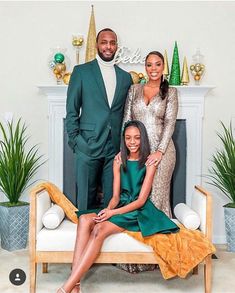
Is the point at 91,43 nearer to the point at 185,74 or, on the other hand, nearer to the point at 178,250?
the point at 185,74

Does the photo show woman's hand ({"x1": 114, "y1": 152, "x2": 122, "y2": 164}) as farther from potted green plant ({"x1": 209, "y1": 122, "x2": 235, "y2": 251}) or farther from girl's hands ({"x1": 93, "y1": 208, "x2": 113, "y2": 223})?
potted green plant ({"x1": 209, "y1": 122, "x2": 235, "y2": 251})

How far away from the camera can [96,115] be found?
3.23 meters

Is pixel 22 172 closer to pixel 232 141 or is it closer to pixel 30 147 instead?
pixel 30 147

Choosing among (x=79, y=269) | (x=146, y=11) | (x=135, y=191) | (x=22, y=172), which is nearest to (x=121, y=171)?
(x=135, y=191)

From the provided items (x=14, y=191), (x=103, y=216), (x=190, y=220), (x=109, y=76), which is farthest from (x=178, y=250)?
(x=14, y=191)

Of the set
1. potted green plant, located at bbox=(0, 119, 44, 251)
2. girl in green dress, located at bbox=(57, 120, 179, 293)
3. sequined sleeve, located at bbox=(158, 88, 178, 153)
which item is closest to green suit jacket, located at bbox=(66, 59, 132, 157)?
girl in green dress, located at bbox=(57, 120, 179, 293)

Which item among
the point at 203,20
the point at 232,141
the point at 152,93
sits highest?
the point at 203,20

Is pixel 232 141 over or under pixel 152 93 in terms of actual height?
under

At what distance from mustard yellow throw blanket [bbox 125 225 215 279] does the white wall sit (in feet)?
5.35

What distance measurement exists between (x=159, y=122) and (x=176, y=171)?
93 cm

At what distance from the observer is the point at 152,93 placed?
327cm

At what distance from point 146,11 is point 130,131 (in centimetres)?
157

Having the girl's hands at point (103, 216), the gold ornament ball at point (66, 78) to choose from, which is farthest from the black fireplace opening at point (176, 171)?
the girl's hands at point (103, 216)

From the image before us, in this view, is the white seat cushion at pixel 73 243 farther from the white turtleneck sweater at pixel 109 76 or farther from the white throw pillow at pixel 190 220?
the white turtleneck sweater at pixel 109 76
